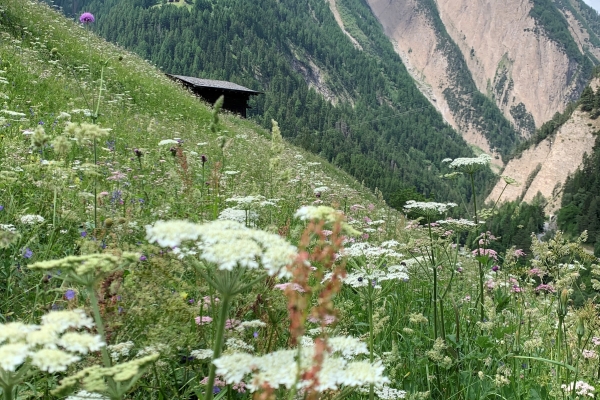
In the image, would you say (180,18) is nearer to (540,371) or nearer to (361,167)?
(361,167)

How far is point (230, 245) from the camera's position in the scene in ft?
5.72

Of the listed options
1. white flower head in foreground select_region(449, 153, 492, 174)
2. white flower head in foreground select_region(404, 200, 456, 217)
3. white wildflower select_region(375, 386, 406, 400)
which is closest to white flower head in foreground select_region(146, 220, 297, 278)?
white wildflower select_region(375, 386, 406, 400)

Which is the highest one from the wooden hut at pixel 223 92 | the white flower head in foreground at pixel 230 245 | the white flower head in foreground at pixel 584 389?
the white flower head in foreground at pixel 230 245

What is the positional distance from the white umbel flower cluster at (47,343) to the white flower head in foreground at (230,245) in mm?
389

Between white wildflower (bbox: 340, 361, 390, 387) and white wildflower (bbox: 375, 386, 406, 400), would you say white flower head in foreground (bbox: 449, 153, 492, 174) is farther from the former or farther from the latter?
white wildflower (bbox: 340, 361, 390, 387)

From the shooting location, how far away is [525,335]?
16.1 feet

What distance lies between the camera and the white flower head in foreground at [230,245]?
168 cm

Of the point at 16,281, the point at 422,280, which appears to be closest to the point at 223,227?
the point at 16,281

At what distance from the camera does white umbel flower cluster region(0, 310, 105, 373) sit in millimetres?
1410

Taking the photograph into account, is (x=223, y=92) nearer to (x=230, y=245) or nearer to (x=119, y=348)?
(x=119, y=348)

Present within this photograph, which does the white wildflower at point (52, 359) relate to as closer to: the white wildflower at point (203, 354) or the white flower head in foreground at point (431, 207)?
the white wildflower at point (203, 354)

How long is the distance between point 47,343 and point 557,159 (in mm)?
142993

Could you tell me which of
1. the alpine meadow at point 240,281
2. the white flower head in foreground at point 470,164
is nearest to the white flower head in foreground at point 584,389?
the alpine meadow at point 240,281

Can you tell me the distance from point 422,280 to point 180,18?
184 m
